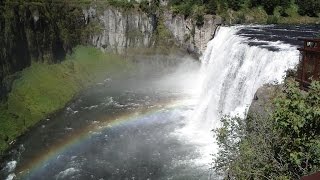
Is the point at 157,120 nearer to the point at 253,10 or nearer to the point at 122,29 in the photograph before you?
the point at 122,29

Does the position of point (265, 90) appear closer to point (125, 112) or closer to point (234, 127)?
point (234, 127)

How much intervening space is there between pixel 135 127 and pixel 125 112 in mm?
4144

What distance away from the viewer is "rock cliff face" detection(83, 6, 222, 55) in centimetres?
5966

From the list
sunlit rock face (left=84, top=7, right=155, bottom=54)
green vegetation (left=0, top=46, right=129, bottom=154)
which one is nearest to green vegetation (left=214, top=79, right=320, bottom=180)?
green vegetation (left=0, top=46, right=129, bottom=154)

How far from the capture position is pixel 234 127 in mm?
19625

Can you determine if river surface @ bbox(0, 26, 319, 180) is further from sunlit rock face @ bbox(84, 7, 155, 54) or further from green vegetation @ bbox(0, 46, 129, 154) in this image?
sunlit rock face @ bbox(84, 7, 155, 54)

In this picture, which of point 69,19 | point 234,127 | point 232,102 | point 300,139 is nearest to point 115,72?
point 69,19

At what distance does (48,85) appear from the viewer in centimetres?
4844

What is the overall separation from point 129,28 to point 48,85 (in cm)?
1640

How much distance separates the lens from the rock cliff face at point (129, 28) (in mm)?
59656

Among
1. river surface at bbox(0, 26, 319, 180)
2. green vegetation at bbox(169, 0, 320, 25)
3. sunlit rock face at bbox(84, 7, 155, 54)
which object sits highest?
green vegetation at bbox(169, 0, 320, 25)

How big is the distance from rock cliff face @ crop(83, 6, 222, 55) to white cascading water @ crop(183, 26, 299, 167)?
39.6ft

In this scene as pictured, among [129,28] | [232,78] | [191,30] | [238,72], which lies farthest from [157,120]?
[129,28]

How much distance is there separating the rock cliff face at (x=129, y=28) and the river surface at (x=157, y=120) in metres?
7.17
